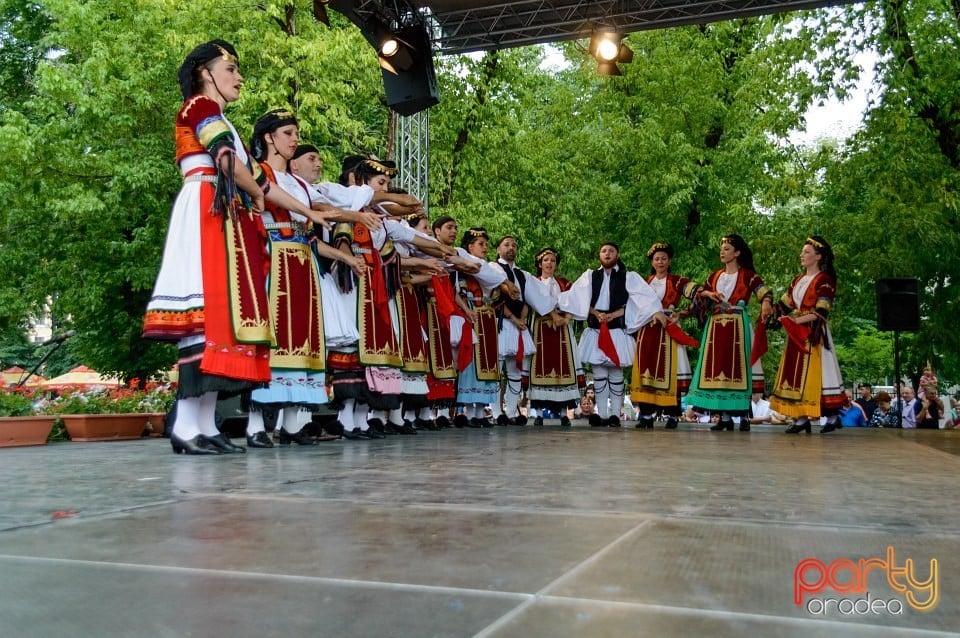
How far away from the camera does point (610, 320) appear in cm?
916

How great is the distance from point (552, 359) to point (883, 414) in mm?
6117

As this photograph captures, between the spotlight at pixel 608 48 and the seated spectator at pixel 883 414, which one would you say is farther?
the seated spectator at pixel 883 414

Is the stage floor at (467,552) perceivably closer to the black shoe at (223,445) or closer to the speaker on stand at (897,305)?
the black shoe at (223,445)

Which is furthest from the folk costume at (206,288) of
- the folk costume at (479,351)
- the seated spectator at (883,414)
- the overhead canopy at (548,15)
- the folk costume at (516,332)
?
the seated spectator at (883,414)

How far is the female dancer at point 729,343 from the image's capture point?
8.58 metres

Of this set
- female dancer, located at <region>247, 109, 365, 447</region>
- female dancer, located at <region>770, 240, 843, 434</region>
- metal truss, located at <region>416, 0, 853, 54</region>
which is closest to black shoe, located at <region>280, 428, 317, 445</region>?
female dancer, located at <region>247, 109, 365, 447</region>

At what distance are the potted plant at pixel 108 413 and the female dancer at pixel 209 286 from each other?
3.00m

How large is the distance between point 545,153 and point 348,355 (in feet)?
45.5

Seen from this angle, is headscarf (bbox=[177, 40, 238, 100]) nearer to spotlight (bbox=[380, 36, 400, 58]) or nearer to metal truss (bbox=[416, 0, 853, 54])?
spotlight (bbox=[380, 36, 400, 58])

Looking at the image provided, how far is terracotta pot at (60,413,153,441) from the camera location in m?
7.05

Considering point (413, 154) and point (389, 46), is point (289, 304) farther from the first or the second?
point (413, 154)

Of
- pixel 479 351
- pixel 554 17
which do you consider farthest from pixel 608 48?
pixel 479 351

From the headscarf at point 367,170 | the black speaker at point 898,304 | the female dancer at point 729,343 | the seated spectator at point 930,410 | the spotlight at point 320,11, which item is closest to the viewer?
the headscarf at point 367,170

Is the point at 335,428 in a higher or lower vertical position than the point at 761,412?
higher
